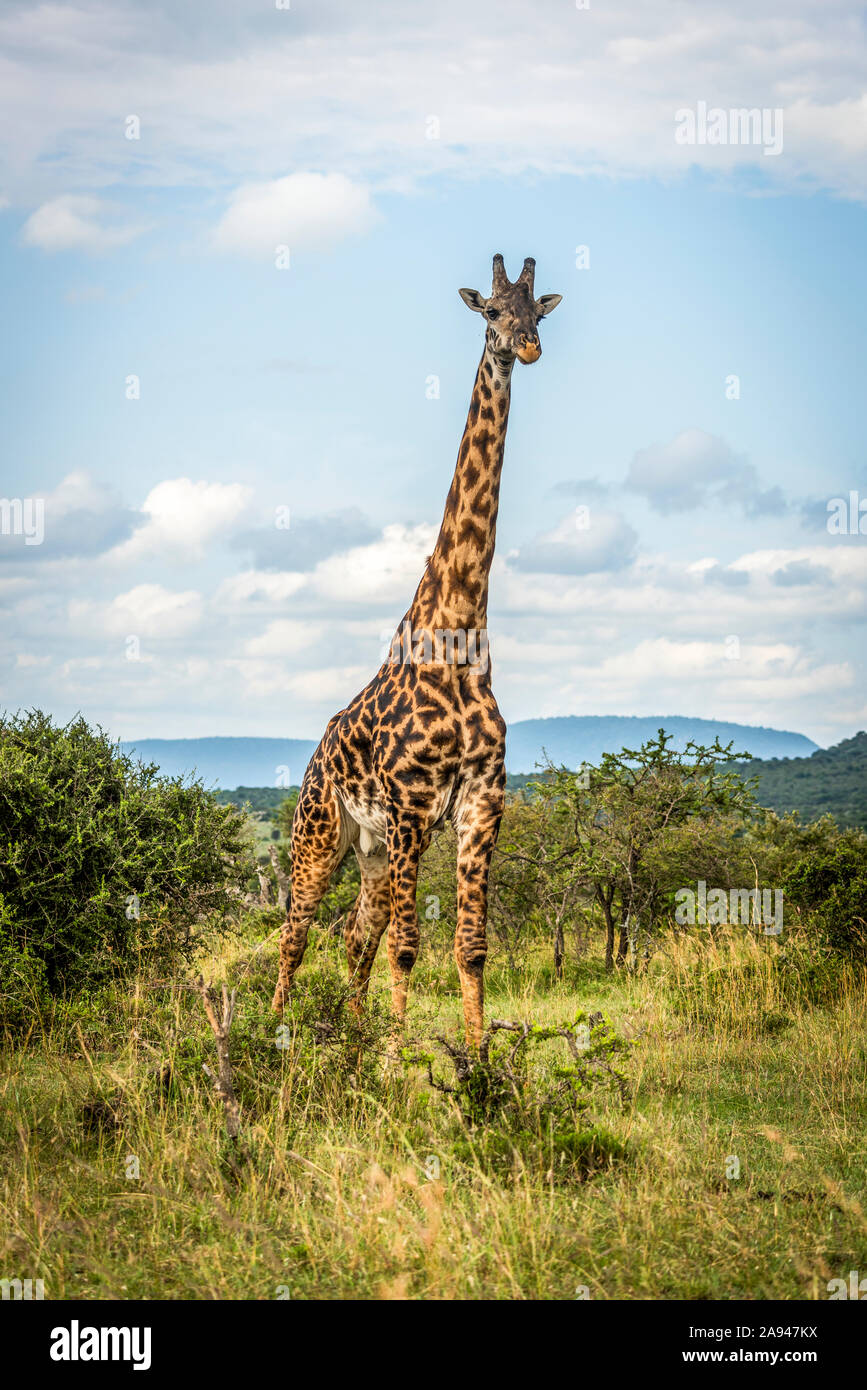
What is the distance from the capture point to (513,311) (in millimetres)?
7188

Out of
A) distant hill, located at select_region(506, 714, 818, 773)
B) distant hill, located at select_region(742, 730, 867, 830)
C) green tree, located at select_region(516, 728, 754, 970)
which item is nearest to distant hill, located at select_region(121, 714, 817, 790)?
distant hill, located at select_region(506, 714, 818, 773)

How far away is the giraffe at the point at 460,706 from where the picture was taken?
7.34 metres

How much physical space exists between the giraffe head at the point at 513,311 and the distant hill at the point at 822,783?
27647 millimetres

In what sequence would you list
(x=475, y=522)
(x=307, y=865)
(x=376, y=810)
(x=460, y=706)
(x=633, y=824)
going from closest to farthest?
1. (x=460, y=706)
2. (x=475, y=522)
3. (x=376, y=810)
4. (x=307, y=865)
5. (x=633, y=824)

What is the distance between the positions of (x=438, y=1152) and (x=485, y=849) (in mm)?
2069

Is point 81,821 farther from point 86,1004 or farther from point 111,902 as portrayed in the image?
point 86,1004

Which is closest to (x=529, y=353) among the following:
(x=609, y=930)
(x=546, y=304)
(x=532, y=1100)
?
(x=546, y=304)

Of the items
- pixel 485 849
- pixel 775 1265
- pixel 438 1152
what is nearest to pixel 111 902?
pixel 485 849

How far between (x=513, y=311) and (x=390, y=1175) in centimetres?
495

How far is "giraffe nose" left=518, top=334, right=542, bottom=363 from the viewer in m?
6.92

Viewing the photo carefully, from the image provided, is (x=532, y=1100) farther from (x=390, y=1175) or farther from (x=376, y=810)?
(x=376, y=810)

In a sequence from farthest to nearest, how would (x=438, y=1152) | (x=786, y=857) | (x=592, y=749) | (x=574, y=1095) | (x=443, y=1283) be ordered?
(x=592, y=749) → (x=786, y=857) → (x=574, y=1095) → (x=438, y=1152) → (x=443, y=1283)

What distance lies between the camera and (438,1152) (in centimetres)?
579

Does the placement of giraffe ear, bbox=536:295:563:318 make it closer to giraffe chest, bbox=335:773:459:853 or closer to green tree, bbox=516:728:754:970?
giraffe chest, bbox=335:773:459:853
